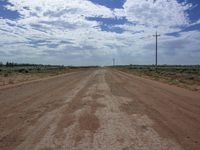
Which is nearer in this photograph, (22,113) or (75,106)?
(22,113)

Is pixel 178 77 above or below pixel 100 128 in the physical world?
below

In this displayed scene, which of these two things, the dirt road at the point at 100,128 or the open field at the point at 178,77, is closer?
the dirt road at the point at 100,128

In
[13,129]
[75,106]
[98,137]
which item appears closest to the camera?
[98,137]

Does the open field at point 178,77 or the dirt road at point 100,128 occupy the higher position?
the dirt road at point 100,128

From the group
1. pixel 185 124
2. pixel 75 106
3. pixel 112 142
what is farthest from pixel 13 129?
pixel 185 124

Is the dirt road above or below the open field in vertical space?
above

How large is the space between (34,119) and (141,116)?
11.2ft

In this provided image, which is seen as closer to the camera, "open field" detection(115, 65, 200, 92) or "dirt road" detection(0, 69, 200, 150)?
"dirt road" detection(0, 69, 200, 150)

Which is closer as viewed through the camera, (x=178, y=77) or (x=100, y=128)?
(x=100, y=128)

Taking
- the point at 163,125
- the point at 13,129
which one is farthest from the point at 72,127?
the point at 163,125

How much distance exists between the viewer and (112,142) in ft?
18.4

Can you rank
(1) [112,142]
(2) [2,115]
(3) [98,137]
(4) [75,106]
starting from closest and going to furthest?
(1) [112,142]
(3) [98,137]
(2) [2,115]
(4) [75,106]

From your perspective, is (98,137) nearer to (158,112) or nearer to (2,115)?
(158,112)

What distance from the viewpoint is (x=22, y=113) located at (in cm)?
921
